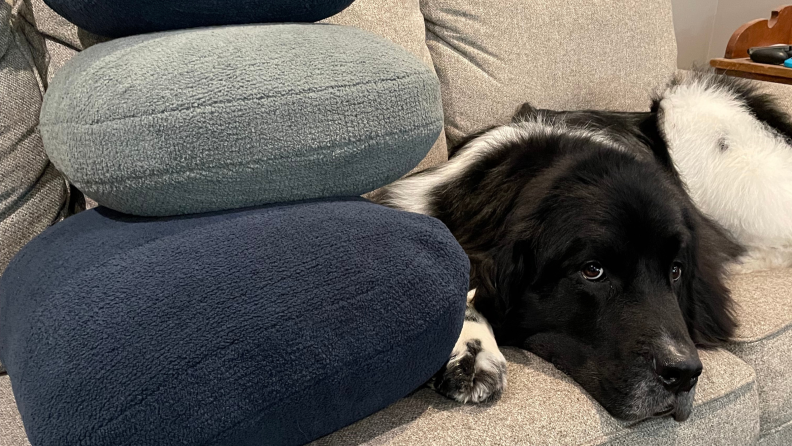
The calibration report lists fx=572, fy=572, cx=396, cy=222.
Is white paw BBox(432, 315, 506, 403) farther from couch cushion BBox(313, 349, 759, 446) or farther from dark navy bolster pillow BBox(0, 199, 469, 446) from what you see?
dark navy bolster pillow BBox(0, 199, 469, 446)

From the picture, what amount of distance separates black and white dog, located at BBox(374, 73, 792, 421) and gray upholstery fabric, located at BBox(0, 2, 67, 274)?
0.69m

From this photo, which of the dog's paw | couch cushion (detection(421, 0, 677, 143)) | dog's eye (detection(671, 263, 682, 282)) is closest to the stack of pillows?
the dog's paw

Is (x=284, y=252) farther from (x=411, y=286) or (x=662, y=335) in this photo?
(x=662, y=335)

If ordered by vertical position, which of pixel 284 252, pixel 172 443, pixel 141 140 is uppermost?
pixel 141 140

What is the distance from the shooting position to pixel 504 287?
1136mm

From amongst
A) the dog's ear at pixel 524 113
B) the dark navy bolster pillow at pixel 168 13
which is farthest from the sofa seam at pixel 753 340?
the dark navy bolster pillow at pixel 168 13

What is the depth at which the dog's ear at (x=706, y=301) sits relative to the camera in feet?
3.86

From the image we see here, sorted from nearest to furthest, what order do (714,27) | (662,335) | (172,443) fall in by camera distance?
1. (172,443)
2. (662,335)
3. (714,27)

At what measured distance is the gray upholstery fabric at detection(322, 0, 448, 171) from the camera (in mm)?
1501

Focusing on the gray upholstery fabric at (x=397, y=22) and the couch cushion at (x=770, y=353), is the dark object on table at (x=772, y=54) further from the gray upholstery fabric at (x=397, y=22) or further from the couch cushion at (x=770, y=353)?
the gray upholstery fabric at (x=397, y=22)

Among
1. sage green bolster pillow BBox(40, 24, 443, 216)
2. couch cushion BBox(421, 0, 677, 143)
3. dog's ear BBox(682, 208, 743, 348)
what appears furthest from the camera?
couch cushion BBox(421, 0, 677, 143)

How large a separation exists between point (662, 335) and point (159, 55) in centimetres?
90

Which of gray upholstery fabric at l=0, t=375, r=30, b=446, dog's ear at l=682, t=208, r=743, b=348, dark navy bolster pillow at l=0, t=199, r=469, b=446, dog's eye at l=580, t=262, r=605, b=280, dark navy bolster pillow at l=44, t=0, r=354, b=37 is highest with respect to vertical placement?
dark navy bolster pillow at l=44, t=0, r=354, b=37

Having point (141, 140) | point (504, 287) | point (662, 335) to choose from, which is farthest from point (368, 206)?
point (662, 335)
